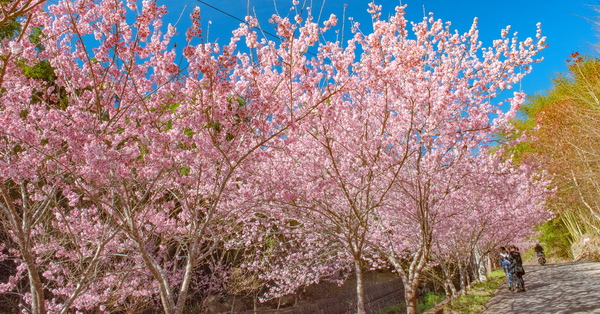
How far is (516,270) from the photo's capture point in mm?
11562

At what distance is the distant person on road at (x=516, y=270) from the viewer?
11.4 m

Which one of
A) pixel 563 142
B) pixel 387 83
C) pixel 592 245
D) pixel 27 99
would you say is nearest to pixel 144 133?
pixel 27 99

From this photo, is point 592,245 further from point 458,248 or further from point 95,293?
point 95,293

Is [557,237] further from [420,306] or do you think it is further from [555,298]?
[555,298]

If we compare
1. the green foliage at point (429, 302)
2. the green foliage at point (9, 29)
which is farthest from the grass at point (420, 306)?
the green foliage at point (9, 29)

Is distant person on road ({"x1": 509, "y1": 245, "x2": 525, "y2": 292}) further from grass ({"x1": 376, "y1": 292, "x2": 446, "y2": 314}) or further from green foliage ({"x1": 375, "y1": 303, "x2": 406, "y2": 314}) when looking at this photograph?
green foliage ({"x1": 375, "y1": 303, "x2": 406, "y2": 314})

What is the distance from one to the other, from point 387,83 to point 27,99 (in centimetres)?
480

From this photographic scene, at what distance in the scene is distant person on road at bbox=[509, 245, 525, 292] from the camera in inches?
448

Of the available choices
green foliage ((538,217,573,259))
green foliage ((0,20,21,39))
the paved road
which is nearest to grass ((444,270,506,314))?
the paved road

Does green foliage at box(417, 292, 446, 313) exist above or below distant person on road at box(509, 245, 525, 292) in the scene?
below

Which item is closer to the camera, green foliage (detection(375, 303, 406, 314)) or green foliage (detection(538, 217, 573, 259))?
green foliage (detection(375, 303, 406, 314))

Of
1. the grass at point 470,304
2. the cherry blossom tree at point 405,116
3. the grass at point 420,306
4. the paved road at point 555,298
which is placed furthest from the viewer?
the grass at point 420,306

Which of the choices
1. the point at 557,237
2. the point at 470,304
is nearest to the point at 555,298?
the point at 470,304

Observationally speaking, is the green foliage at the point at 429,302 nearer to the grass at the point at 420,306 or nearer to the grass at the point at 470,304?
the grass at the point at 420,306
